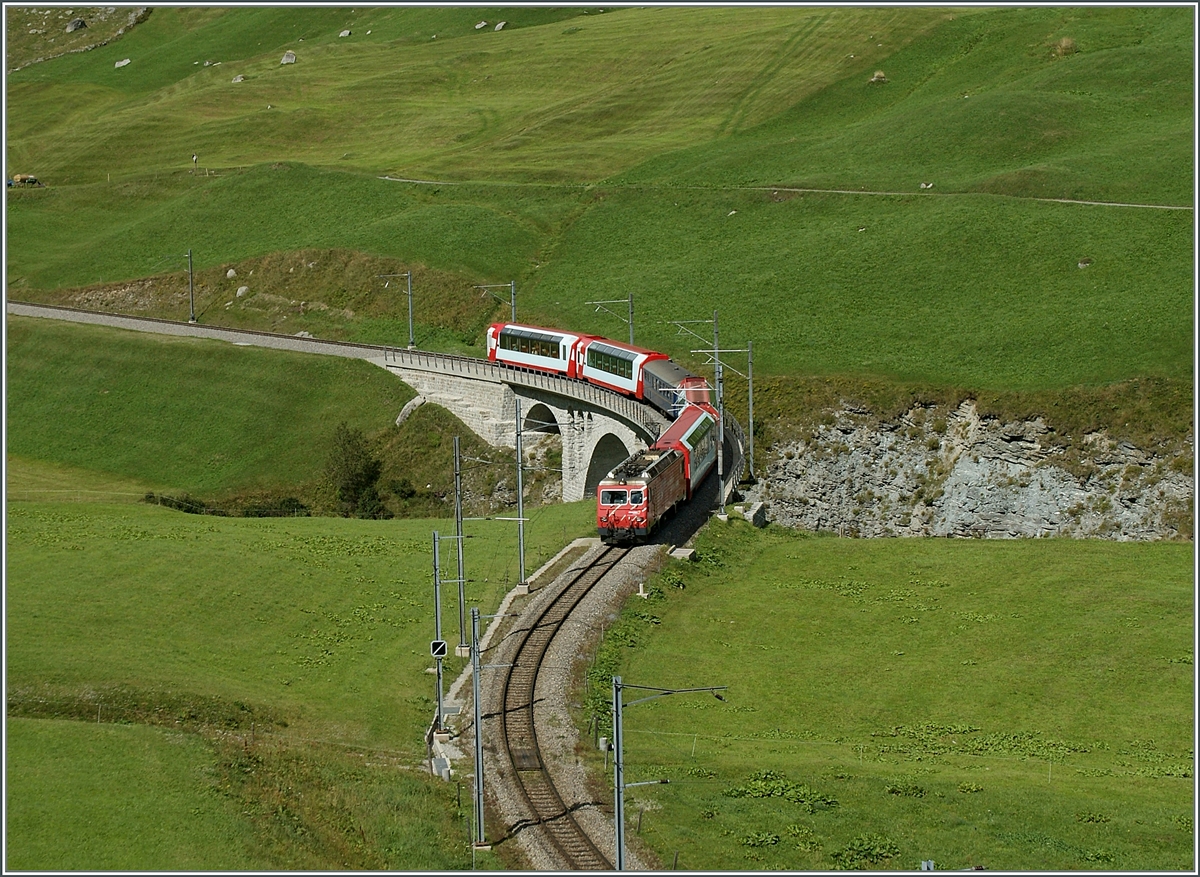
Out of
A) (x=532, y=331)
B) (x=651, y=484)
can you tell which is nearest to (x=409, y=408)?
(x=532, y=331)

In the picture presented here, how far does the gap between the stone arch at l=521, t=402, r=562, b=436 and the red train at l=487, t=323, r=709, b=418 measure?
2836 millimetres

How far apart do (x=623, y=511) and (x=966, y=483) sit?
76.4ft

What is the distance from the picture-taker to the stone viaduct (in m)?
88.8

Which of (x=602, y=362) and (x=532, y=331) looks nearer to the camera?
(x=602, y=362)

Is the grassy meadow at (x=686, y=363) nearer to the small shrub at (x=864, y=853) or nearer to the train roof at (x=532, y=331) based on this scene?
the small shrub at (x=864, y=853)

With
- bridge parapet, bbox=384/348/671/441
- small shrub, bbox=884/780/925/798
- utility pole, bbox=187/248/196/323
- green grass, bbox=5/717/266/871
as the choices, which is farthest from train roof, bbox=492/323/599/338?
small shrub, bbox=884/780/925/798

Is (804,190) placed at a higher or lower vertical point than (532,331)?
higher

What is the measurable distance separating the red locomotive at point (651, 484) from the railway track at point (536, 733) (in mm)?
1638

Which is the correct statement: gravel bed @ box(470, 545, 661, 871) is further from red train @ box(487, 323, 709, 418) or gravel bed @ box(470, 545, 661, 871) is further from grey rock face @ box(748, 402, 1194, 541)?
grey rock face @ box(748, 402, 1194, 541)

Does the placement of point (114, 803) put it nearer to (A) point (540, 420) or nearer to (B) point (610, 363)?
(B) point (610, 363)

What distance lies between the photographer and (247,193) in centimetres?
15862

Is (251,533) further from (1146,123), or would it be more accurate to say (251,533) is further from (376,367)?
(1146,123)

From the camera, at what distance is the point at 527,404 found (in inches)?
4048

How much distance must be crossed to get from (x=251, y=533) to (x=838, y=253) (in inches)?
2255
